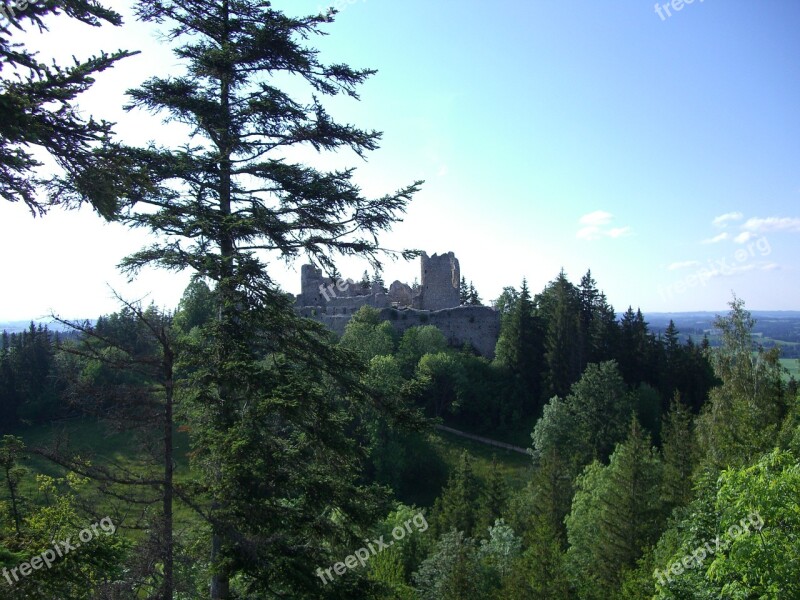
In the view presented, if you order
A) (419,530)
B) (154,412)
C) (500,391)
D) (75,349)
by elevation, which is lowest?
(419,530)

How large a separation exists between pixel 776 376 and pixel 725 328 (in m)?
2.75

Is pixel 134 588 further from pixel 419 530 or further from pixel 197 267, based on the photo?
pixel 419 530

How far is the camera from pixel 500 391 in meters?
40.3

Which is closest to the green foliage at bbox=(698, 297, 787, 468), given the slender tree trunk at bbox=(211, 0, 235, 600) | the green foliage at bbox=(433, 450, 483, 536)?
the green foliage at bbox=(433, 450, 483, 536)

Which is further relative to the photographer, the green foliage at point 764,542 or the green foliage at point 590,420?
the green foliage at point 590,420

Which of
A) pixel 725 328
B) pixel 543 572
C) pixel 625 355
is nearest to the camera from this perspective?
pixel 543 572

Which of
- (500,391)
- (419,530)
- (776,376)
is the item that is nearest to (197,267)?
(419,530)

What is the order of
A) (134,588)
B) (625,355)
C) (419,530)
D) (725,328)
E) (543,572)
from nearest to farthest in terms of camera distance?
(134,588) < (543,572) < (419,530) < (725,328) < (625,355)

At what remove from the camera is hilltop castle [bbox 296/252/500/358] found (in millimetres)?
45688

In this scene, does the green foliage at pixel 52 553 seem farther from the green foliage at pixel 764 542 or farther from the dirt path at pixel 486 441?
the dirt path at pixel 486 441

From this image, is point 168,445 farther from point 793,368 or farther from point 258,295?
point 793,368

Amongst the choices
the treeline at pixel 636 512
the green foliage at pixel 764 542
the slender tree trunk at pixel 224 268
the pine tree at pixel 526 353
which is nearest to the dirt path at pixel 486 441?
the pine tree at pixel 526 353

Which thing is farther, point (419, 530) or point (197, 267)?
point (419, 530)

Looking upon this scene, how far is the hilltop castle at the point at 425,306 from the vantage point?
45.7 metres
